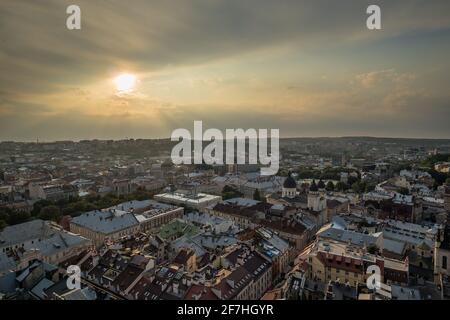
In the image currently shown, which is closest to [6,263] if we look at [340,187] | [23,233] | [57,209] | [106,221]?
[23,233]

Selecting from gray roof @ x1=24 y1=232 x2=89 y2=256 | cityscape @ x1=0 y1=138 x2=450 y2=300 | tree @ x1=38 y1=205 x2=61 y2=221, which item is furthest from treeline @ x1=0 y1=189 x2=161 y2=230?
gray roof @ x1=24 y1=232 x2=89 y2=256

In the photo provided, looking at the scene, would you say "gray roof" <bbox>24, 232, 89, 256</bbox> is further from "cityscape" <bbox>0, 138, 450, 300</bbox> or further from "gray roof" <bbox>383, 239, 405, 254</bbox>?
"gray roof" <bbox>383, 239, 405, 254</bbox>

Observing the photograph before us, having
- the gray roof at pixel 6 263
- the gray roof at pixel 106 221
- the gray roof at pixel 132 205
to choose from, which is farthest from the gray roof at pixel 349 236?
the gray roof at pixel 6 263

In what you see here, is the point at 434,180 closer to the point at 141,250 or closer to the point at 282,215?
the point at 282,215

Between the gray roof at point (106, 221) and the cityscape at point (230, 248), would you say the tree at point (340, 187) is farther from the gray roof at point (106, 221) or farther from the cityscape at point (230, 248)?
the gray roof at point (106, 221)

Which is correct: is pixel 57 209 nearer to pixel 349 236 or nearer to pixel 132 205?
pixel 132 205
